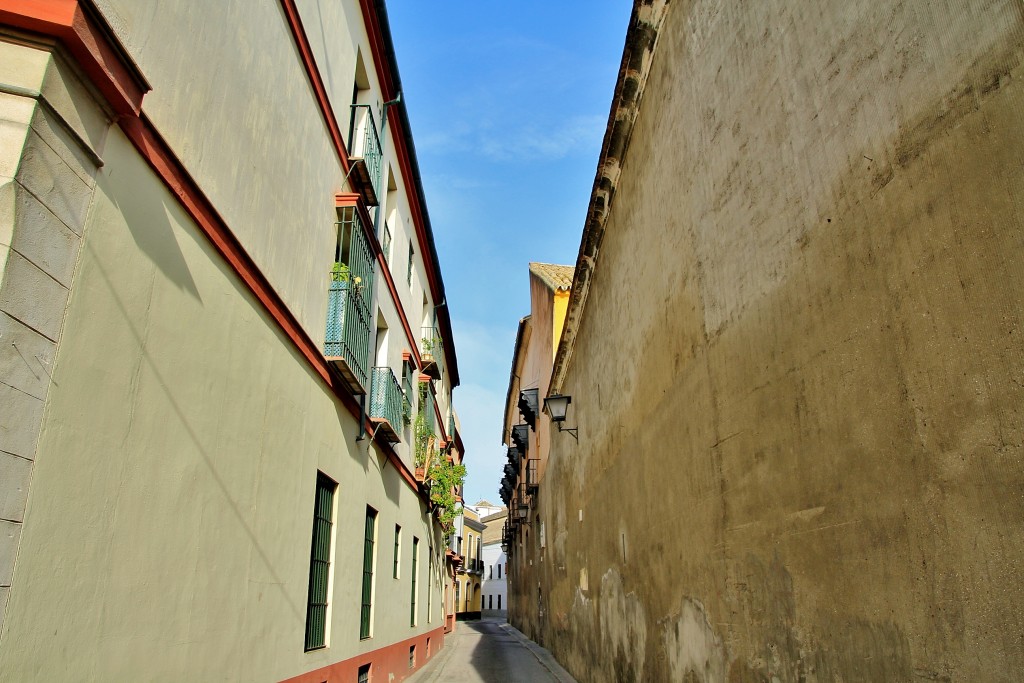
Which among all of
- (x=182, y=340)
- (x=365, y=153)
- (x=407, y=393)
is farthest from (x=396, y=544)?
(x=182, y=340)

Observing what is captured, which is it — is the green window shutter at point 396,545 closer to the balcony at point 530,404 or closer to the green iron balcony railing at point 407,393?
the green iron balcony railing at point 407,393

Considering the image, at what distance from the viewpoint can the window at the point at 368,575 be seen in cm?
932

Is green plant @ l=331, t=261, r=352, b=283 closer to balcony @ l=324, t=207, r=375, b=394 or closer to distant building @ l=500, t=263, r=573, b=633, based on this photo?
balcony @ l=324, t=207, r=375, b=394

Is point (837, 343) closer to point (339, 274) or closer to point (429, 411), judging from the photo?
point (339, 274)

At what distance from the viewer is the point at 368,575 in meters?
9.69

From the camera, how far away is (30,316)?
9.15ft

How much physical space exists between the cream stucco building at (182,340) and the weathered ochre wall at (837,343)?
10.5ft

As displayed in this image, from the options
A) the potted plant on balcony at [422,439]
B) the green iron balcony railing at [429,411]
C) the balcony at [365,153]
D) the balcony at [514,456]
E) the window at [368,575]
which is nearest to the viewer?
the balcony at [365,153]

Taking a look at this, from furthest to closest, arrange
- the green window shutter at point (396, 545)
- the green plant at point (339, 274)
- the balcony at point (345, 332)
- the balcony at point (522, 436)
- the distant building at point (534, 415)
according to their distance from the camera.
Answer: the balcony at point (522, 436), the distant building at point (534, 415), the green window shutter at point (396, 545), the green plant at point (339, 274), the balcony at point (345, 332)

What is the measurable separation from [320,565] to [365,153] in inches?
206

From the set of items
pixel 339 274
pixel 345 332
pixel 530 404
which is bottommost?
pixel 345 332

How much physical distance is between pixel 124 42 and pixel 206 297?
5.13 feet

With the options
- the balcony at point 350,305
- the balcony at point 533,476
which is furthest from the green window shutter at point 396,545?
the balcony at point 533,476

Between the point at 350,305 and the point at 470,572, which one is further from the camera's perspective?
the point at 470,572
